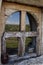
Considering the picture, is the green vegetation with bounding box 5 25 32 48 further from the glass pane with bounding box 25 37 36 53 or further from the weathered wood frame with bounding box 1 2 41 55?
the weathered wood frame with bounding box 1 2 41 55

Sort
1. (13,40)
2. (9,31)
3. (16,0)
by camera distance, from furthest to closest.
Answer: (13,40) < (9,31) < (16,0)

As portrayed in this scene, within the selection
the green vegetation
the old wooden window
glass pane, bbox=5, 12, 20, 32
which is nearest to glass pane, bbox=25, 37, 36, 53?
the green vegetation

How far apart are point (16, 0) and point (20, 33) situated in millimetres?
619

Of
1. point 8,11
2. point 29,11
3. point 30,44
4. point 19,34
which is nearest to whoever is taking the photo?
point 8,11

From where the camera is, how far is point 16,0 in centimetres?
296

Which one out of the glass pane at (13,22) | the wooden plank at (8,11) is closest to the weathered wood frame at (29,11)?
the wooden plank at (8,11)

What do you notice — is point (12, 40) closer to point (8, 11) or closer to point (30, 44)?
point (30, 44)

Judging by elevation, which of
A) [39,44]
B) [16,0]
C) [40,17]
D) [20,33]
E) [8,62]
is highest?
[16,0]

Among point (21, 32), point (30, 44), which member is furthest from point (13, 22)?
point (30, 44)

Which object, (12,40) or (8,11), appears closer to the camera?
(8,11)

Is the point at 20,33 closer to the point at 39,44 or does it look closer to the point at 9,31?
the point at 9,31

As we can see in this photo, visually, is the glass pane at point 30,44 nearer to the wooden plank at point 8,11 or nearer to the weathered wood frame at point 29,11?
the weathered wood frame at point 29,11

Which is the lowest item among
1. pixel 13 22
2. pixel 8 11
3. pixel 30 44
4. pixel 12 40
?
pixel 30 44

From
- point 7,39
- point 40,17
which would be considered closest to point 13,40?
point 7,39
